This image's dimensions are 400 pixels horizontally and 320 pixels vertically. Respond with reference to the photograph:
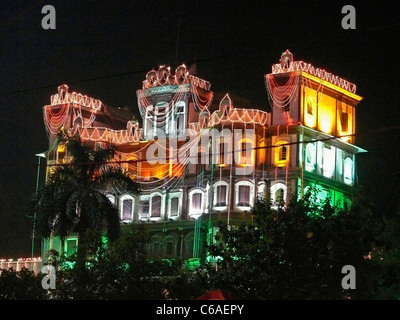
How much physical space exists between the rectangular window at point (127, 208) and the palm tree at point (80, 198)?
29.2m

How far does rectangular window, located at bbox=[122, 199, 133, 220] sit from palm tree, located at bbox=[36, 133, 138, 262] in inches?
1150

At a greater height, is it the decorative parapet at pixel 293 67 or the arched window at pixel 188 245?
the decorative parapet at pixel 293 67

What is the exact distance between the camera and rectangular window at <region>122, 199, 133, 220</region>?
86675 millimetres

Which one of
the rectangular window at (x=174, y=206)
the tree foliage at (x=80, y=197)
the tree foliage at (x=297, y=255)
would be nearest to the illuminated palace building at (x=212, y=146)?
the rectangular window at (x=174, y=206)

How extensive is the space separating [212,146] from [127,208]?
11.9 metres

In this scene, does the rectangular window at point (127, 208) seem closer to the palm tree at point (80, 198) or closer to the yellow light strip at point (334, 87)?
the yellow light strip at point (334, 87)

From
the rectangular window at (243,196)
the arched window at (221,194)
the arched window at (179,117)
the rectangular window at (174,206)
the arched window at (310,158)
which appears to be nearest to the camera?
the arched window at (310,158)

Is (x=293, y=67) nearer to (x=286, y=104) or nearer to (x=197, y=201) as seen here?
(x=286, y=104)

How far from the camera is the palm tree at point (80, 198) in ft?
181

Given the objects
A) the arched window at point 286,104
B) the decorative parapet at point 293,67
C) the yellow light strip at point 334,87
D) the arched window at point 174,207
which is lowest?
the arched window at point 174,207

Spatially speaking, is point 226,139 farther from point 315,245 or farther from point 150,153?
point 315,245

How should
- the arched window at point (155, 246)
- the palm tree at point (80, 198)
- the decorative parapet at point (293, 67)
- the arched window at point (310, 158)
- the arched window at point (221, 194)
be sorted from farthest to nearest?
1. the arched window at point (155, 246)
2. the arched window at point (221, 194)
3. the arched window at point (310, 158)
4. the decorative parapet at point (293, 67)
5. the palm tree at point (80, 198)

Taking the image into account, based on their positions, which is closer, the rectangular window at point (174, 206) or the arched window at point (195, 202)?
the arched window at point (195, 202)

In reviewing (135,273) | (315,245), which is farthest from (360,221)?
(135,273)
